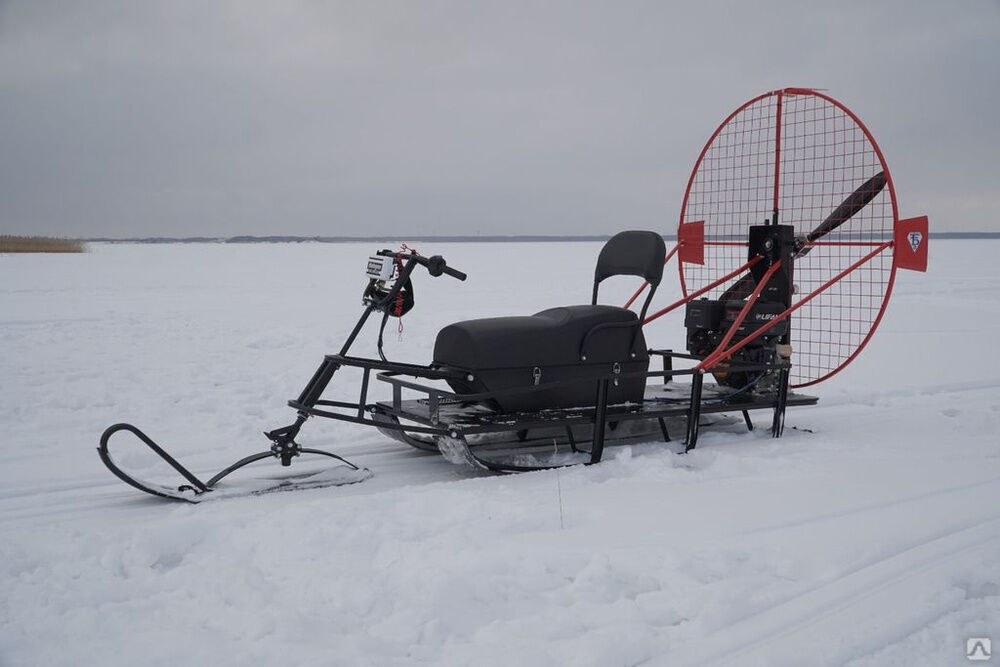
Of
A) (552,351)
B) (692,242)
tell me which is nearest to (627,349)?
(552,351)

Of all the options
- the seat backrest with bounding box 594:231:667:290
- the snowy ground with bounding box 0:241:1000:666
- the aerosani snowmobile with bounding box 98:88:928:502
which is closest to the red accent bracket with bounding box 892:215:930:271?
the aerosani snowmobile with bounding box 98:88:928:502

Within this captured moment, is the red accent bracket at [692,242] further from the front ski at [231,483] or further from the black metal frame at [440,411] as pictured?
the front ski at [231,483]

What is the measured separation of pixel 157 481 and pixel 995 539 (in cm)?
373

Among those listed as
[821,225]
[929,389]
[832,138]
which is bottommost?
[929,389]

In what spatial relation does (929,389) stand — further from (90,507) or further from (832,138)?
(90,507)

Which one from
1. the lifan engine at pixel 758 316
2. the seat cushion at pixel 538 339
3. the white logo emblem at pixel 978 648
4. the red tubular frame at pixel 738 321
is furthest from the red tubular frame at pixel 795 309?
the white logo emblem at pixel 978 648

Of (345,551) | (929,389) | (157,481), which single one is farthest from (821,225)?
(157,481)

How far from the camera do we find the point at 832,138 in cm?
529

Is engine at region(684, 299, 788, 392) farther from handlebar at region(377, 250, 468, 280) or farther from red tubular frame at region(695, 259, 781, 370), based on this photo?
handlebar at region(377, 250, 468, 280)

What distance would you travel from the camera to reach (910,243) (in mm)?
5043

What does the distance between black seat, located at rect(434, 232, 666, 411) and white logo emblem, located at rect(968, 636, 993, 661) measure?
2.20 m

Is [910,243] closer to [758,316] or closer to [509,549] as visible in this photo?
[758,316]

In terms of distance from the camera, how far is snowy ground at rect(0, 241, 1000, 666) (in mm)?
2457

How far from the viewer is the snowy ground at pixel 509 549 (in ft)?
8.06
